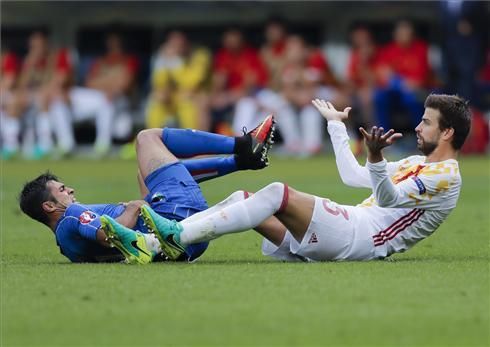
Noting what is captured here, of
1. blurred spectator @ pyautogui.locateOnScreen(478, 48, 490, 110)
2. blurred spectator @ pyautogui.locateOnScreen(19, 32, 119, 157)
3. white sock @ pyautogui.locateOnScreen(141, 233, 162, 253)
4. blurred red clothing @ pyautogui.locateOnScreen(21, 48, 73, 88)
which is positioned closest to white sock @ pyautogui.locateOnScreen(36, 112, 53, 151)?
blurred spectator @ pyautogui.locateOnScreen(19, 32, 119, 157)

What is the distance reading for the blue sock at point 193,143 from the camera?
9.79 metres

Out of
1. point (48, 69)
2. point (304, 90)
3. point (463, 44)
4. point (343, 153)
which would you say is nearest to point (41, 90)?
point (48, 69)

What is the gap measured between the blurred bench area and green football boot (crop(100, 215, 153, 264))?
14280mm

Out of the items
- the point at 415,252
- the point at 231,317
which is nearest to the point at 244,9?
the point at 415,252

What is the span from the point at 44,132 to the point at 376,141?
1723 centimetres

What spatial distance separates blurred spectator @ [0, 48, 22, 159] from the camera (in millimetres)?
24703

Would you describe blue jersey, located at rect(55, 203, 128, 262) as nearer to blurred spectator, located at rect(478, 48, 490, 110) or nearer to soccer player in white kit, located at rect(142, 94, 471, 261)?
soccer player in white kit, located at rect(142, 94, 471, 261)

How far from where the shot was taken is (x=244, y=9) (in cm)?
2553

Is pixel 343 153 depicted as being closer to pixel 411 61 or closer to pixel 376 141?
pixel 376 141

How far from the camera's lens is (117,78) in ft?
81.0

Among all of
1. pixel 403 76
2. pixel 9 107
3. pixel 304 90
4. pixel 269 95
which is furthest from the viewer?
pixel 9 107

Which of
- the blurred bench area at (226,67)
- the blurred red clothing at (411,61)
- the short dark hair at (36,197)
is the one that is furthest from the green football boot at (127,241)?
the blurred red clothing at (411,61)

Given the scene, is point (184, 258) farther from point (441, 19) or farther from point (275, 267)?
point (441, 19)

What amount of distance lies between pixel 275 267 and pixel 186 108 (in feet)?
51.2
